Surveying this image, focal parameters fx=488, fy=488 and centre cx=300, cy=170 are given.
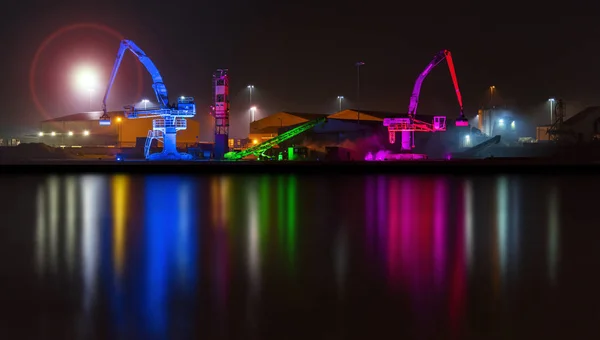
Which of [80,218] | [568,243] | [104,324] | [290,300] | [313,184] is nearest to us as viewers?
[104,324]

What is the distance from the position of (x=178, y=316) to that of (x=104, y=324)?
0.51 meters

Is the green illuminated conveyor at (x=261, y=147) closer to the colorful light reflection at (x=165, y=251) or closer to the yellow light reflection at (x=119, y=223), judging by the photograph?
the yellow light reflection at (x=119, y=223)

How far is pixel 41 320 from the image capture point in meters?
3.55

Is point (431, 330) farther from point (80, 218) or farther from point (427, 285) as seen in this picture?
point (80, 218)

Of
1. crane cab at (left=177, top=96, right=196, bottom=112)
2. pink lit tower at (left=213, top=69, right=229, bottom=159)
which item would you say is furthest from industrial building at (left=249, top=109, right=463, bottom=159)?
crane cab at (left=177, top=96, right=196, bottom=112)

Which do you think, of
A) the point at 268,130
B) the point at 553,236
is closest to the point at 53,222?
the point at 553,236

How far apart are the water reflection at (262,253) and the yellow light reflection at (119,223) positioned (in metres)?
0.04

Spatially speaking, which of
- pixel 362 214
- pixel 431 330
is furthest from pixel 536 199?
pixel 431 330

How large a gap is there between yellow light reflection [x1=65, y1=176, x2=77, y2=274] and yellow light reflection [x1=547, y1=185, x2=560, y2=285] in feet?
16.1

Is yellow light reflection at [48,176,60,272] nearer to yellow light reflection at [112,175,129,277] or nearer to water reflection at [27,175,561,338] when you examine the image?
water reflection at [27,175,561,338]

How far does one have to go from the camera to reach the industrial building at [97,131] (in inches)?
2090

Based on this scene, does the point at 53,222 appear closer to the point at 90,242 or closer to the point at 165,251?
the point at 90,242

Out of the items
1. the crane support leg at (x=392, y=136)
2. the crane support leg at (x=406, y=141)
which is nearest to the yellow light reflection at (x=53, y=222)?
the crane support leg at (x=392, y=136)

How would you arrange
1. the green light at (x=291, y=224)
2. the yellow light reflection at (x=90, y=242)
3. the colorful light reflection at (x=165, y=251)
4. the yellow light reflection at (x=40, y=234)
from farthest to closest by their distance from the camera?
the green light at (x=291, y=224) → the yellow light reflection at (x=40, y=234) → the yellow light reflection at (x=90, y=242) → the colorful light reflection at (x=165, y=251)
